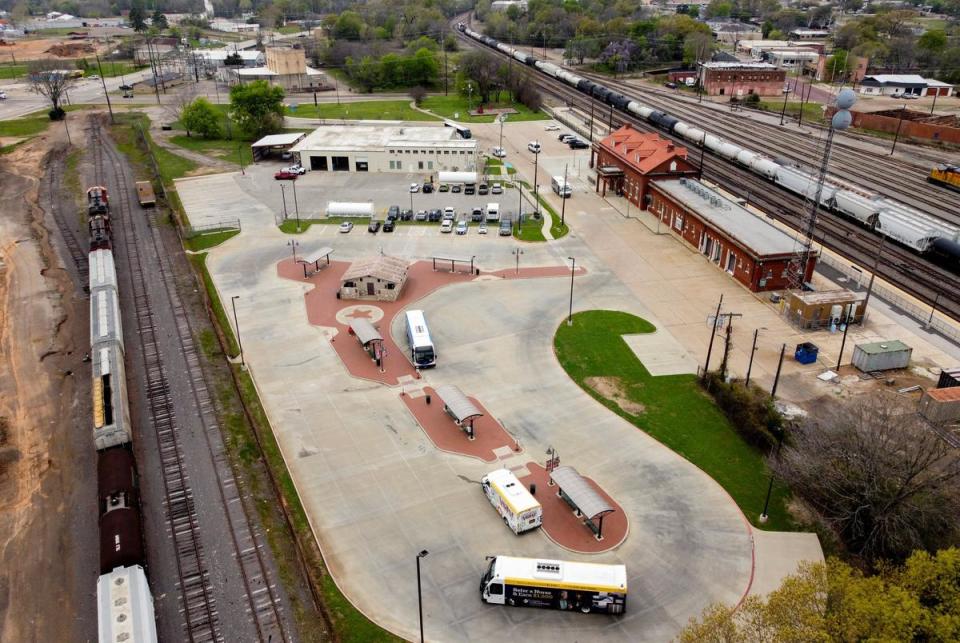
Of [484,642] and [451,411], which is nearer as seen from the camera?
[484,642]

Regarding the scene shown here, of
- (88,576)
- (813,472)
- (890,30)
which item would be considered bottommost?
(88,576)

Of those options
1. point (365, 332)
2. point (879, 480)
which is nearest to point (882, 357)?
point (879, 480)

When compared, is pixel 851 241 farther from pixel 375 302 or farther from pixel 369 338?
pixel 369 338

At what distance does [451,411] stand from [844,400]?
26.0 meters

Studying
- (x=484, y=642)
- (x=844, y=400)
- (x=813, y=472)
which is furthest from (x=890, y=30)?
(x=484, y=642)

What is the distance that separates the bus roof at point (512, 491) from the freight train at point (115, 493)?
16.7 m

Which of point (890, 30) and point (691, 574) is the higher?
point (890, 30)

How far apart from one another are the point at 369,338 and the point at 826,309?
35.8m

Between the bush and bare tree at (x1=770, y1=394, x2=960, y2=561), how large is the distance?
5476 millimetres

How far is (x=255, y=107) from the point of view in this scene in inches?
4400

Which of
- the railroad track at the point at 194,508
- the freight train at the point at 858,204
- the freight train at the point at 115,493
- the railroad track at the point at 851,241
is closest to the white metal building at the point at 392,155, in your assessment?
the railroad track at the point at 851,241

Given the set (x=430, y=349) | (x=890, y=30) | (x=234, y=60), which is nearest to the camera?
(x=430, y=349)

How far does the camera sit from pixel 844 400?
44.2 metres

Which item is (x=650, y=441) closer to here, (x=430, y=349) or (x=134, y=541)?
(x=430, y=349)
